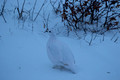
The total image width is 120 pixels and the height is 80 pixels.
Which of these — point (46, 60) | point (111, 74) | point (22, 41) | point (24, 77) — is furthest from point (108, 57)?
point (22, 41)

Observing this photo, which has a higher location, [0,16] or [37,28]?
[0,16]

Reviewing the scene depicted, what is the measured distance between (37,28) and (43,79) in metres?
1.45

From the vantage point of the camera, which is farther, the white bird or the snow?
the snow

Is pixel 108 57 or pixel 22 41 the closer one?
pixel 108 57

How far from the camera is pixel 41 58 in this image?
1.62 meters

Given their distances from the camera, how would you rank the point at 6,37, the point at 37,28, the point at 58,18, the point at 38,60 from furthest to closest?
the point at 58,18 < the point at 37,28 < the point at 6,37 < the point at 38,60

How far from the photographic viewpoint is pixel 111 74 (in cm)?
140

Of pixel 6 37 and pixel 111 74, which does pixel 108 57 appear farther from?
pixel 6 37

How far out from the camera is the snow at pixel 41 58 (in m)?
1.35


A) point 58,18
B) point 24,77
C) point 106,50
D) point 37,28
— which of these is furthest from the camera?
point 58,18

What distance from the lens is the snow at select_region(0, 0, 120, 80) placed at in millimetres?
1352

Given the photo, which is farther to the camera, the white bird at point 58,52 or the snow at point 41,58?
the snow at point 41,58

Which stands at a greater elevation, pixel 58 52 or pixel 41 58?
pixel 58 52

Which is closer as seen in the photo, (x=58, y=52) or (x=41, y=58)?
(x=58, y=52)
